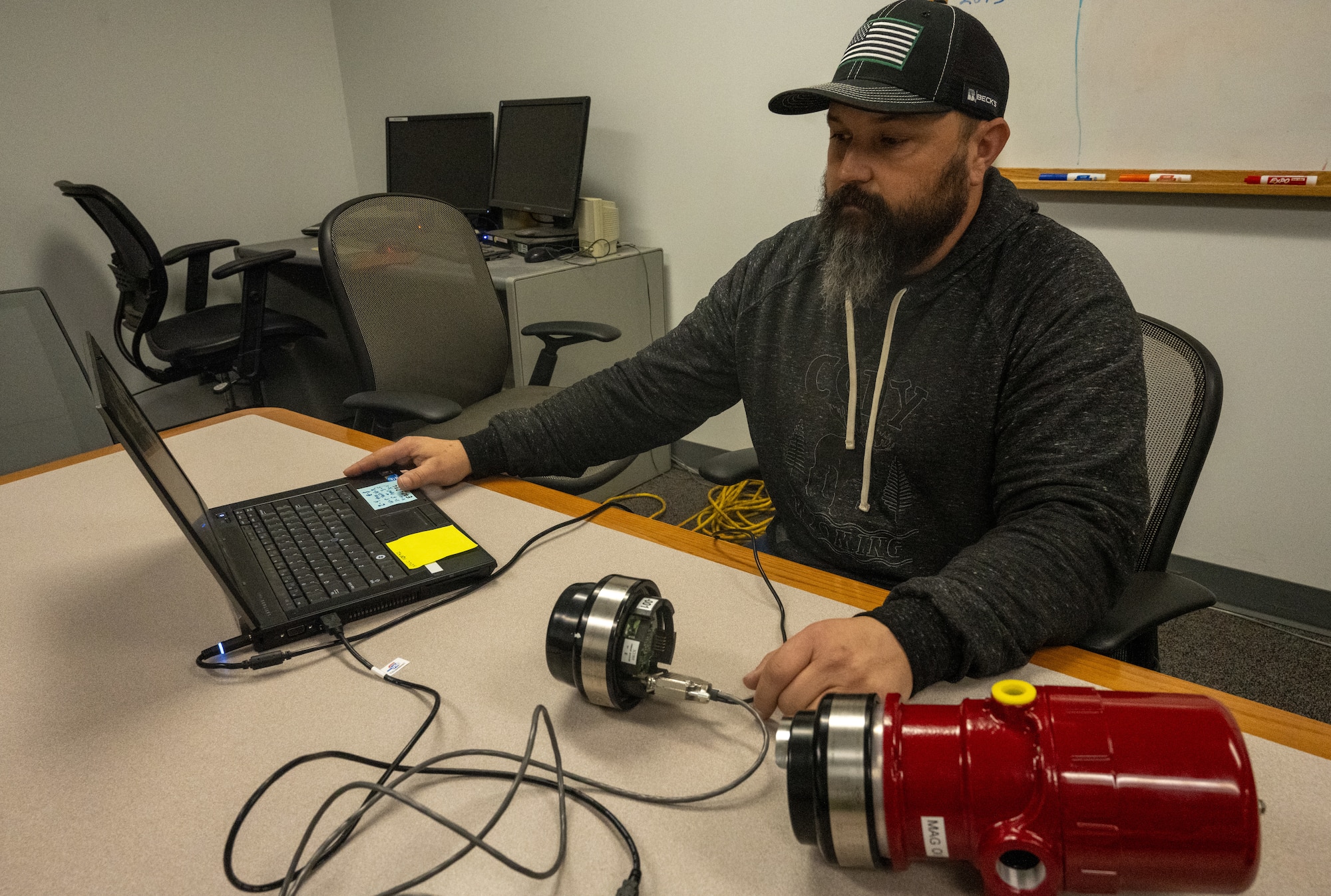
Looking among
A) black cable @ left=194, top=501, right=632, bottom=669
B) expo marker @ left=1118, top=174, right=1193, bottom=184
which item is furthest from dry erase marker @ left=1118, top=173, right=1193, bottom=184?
black cable @ left=194, top=501, right=632, bottom=669

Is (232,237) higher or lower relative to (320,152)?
lower

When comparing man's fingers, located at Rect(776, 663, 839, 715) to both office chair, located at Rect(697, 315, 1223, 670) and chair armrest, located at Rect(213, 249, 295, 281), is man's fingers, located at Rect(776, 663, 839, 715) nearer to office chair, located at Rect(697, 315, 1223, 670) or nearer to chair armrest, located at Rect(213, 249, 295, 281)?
office chair, located at Rect(697, 315, 1223, 670)

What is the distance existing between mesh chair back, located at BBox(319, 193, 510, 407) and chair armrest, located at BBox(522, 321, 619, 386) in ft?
0.33

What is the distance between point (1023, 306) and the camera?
37.5 inches

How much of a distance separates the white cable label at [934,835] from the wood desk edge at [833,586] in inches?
12.3

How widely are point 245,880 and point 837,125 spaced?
1011 millimetres

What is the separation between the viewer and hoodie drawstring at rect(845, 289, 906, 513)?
1045 millimetres

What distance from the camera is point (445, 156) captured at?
310 cm

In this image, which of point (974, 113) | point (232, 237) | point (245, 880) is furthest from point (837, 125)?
point (232, 237)

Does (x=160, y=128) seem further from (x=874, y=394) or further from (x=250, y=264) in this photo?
(x=874, y=394)

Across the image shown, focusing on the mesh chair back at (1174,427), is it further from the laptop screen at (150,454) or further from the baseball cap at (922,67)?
the laptop screen at (150,454)

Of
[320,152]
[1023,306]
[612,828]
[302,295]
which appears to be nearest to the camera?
[612,828]

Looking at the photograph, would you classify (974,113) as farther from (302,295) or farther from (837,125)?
(302,295)

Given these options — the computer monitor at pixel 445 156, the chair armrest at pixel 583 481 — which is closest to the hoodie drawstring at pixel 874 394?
the chair armrest at pixel 583 481
